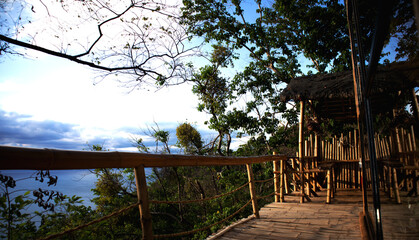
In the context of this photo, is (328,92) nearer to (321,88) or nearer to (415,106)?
(321,88)

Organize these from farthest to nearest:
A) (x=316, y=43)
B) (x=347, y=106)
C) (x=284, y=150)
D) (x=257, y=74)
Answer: (x=284, y=150), (x=257, y=74), (x=316, y=43), (x=347, y=106)

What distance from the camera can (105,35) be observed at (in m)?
7.05

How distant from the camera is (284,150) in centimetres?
1174

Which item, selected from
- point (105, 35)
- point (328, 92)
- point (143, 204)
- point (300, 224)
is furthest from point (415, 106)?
point (105, 35)

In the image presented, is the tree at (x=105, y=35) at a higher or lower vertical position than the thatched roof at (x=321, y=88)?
higher

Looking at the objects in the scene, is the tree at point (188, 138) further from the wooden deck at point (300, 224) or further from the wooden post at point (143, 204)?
the wooden post at point (143, 204)

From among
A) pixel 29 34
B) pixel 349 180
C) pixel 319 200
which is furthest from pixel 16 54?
pixel 349 180

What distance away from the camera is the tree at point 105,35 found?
5.11m

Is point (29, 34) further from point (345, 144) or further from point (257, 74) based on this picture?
point (257, 74)

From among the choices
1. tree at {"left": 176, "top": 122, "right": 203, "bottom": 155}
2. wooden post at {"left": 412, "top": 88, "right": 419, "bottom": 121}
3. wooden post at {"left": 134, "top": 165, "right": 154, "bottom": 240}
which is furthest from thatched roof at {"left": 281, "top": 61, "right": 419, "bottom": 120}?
tree at {"left": 176, "top": 122, "right": 203, "bottom": 155}

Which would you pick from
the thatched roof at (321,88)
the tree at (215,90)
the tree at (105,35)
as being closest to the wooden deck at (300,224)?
the thatched roof at (321,88)

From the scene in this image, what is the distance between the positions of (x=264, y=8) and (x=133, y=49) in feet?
22.6

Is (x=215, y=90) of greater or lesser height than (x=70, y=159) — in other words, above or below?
above

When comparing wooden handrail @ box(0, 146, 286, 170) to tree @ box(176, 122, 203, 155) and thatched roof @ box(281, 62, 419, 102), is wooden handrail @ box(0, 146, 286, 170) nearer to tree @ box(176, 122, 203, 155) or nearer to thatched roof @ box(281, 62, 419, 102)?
thatched roof @ box(281, 62, 419, 102)
